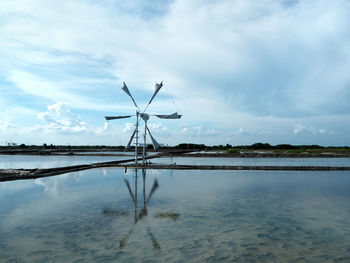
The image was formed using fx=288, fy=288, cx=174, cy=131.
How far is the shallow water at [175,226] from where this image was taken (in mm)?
10438

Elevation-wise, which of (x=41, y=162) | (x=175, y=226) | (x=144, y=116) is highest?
(x=144, y=116)

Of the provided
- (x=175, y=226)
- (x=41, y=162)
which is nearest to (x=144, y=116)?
(x=175, y=226)

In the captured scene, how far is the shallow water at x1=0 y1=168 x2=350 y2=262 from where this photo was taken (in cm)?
1044

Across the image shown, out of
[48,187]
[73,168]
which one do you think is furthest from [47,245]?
[73,168]

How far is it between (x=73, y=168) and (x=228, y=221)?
3218cm

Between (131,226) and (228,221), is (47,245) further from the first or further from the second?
(228,221)

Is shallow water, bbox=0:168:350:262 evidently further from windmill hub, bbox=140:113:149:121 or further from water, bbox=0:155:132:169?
water, bbox=0:155:132:169

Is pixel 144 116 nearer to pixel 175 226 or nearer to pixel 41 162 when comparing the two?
pixel 175 226

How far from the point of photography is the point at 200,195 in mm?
21969

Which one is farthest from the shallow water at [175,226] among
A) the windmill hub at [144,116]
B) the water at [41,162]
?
the water at [41,162]

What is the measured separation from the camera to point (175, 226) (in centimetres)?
1376

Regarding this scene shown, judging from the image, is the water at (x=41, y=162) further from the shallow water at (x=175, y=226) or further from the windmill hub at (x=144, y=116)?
the shallow water at (x=175, y=226)

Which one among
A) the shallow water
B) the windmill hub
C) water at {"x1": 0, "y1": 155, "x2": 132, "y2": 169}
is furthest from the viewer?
water at {"x1": 0, "y1": 155, "x2": 132, "y2": 169}

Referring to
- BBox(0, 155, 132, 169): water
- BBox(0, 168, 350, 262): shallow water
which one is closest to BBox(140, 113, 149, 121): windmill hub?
BBox(0, 155, 132, 169): water
